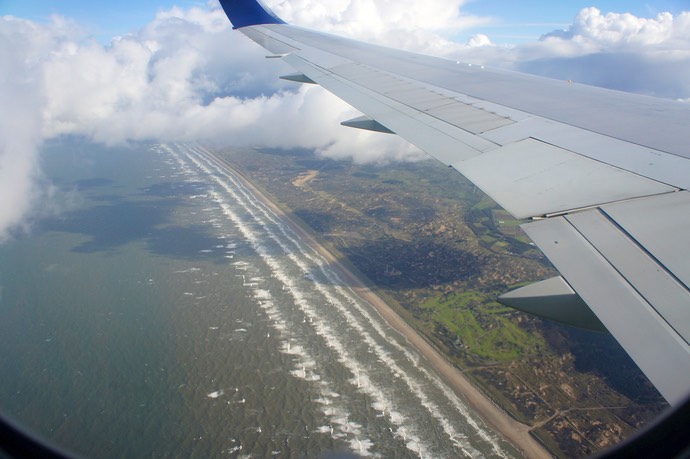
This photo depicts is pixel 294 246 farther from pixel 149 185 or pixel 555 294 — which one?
pixel 149 185

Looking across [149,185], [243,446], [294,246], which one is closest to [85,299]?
[294,246]

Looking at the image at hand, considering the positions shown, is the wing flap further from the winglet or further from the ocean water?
the ocean water

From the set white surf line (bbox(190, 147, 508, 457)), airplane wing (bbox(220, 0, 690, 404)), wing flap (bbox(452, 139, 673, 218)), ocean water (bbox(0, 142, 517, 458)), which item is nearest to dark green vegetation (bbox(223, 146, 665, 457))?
white surf line (bbox(190, 147, 508, 457))

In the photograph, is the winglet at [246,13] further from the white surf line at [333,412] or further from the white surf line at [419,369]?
the white surf line at [419,369]

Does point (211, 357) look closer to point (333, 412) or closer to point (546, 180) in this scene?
point (333, 412)

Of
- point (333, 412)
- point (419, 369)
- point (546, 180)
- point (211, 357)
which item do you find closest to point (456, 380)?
point (419, 369)

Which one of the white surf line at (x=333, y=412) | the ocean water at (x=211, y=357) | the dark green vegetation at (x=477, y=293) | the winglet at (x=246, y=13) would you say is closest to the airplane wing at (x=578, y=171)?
the winglet at (x=246, y=13)

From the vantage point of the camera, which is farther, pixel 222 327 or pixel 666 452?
pixel 222 327

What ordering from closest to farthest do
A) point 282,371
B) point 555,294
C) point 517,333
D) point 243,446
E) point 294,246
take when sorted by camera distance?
1. point 555,294
2. point 243,446
3. point 282,371
4. point 517,333
5. point 294,246
